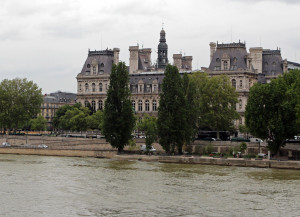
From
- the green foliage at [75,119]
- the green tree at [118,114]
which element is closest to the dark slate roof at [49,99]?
the green foliage at [75,119]

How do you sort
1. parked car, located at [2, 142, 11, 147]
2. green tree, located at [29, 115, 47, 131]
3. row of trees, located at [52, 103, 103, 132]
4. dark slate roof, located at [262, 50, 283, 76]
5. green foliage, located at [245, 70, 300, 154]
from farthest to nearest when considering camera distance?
green tree, located at [29, 115, 47, 131] → dark slate roof, located at [262, 50, 283, 76] → row of trees, located at [52, 103, 103, 132] → parked car, located at [2, 142, 11, 147] → green foliage, located at [245, 70, 300, 154]

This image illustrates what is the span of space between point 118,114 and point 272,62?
44.8 meters

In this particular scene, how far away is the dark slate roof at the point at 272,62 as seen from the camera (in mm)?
123688

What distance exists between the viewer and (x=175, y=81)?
85562mm

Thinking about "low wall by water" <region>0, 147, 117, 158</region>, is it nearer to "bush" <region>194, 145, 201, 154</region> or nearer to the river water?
"bush" <region>194, 145, 201, 154</region>

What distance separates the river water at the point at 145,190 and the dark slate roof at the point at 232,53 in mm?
43616

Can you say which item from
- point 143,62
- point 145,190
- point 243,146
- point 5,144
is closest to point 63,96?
point 143,62

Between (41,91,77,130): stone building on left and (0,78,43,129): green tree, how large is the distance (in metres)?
38.7

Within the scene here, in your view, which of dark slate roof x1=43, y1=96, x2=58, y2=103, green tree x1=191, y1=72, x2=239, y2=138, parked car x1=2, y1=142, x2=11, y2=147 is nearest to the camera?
green tree x1=191, y1=72, x2=239, y2=138

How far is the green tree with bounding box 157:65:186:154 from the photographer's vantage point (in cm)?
8431

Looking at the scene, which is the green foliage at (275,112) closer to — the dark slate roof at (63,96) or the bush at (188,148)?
the bush at (188,148)

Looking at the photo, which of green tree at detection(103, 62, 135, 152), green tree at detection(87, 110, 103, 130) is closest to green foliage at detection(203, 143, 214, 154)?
green tree at detection(103, 62, 135, 152)

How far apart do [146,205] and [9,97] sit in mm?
80026

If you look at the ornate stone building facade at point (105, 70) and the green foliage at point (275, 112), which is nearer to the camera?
the green foliage at point (275, 112)
